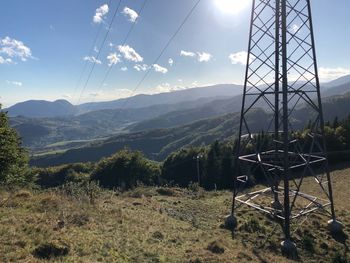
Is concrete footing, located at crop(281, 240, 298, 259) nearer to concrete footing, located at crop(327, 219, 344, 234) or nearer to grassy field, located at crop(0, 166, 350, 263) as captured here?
grassy field, located at crop(0, 166, 350, 263)

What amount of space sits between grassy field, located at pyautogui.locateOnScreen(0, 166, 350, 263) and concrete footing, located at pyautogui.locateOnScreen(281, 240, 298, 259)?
0.36 metres

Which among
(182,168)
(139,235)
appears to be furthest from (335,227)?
(182,168)

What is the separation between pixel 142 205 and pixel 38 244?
14.1 m

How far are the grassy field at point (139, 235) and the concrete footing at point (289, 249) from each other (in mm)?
359

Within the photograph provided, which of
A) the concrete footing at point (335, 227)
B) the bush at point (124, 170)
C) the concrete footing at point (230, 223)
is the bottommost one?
the bush at point (124, 170)

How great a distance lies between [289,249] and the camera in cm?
1772

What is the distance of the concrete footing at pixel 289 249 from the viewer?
57.1 ft

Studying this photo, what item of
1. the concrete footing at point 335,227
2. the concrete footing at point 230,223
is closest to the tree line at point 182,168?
the concrete footing at point 230,223

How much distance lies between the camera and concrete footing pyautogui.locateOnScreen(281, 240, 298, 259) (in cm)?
1739

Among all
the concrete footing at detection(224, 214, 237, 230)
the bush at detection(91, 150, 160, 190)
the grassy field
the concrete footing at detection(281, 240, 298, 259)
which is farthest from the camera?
the bush at detection(91, 150, 160, 190)

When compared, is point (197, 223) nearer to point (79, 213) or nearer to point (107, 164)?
point (79, 213)

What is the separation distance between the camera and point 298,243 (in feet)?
62.3

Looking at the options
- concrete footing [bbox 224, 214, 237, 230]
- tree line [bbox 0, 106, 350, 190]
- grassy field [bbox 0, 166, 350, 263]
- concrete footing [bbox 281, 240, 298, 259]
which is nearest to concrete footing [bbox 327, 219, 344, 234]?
grassy field [bbox 0, 166, 350, 263]

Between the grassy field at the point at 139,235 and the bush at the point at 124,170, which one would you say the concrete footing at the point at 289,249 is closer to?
the grassy field at the point at 139,235
